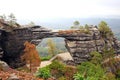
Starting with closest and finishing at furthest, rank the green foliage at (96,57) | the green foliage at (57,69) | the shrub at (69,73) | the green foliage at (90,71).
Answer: the green foliage at (90,71), the green foliage at (57,69), the shrub at (69,73), the green foliage at (96,57)

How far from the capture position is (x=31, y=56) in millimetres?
74625

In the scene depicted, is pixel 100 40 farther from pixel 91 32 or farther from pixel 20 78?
pixel 20 78

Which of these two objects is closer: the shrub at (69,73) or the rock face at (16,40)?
the shrub at (69,73)

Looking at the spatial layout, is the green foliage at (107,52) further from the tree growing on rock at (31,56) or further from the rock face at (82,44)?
the tree growing on rock at (31,56)

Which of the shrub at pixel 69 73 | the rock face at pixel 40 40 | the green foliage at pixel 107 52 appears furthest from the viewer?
the green foliage at pixel 107 52

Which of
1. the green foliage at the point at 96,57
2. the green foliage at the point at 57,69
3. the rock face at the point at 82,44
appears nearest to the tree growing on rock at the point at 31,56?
the green foliage at the point at 57,69

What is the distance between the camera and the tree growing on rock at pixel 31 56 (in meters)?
73.6

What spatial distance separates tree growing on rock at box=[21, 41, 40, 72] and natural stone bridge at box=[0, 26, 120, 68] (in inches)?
149

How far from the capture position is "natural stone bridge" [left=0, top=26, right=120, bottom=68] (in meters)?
79.8

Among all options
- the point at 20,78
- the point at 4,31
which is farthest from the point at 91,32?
the point at 20,78

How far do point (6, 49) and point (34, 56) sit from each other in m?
9.10

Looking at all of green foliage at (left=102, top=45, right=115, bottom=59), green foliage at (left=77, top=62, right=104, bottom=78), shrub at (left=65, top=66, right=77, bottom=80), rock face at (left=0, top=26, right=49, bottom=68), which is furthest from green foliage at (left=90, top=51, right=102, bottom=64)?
rock face at (left=0, top=26, right=49, bottom=68)

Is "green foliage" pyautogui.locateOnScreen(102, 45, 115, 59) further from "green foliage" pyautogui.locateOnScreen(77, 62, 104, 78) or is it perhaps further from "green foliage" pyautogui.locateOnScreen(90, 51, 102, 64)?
"green foliage" pyautogui.locateOnScreen(77, 62, 104, 78)

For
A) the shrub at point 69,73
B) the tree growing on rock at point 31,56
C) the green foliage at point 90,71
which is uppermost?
the tree growing on rock at point 31,56
